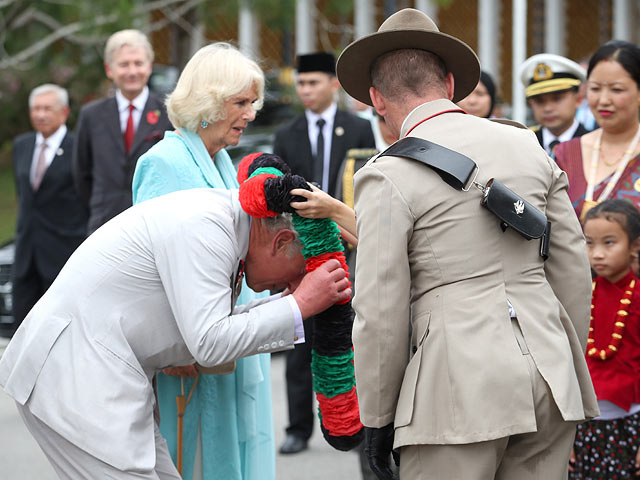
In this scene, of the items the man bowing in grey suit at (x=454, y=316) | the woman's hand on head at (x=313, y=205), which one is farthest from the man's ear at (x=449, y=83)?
the woman's hand on head at (x=313, y=205)

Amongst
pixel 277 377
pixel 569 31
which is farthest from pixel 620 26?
pixel 277 377

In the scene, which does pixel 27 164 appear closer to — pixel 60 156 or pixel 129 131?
pixel 60 156

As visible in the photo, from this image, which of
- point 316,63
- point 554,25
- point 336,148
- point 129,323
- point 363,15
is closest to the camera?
point 129,323


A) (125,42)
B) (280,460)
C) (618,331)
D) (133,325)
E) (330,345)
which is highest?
(125,42)

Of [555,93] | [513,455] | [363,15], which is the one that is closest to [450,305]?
[513,455]

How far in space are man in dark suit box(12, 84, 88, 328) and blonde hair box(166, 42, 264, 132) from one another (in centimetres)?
358

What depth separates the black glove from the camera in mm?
2727

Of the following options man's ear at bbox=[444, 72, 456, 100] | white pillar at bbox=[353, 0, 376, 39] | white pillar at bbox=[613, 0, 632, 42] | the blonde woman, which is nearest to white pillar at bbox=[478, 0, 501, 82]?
white pillar at bbox=[353, 0, 376, 39]

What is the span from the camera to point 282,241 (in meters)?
3.03

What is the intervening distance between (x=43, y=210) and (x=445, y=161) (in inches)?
208

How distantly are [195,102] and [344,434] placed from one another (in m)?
1.42

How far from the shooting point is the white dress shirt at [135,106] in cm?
625

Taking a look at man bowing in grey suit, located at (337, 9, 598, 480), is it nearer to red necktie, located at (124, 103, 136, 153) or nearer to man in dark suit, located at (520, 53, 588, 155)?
man in dark suit, located at (520, 53, 588, 155)

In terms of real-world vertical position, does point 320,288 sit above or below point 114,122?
below
